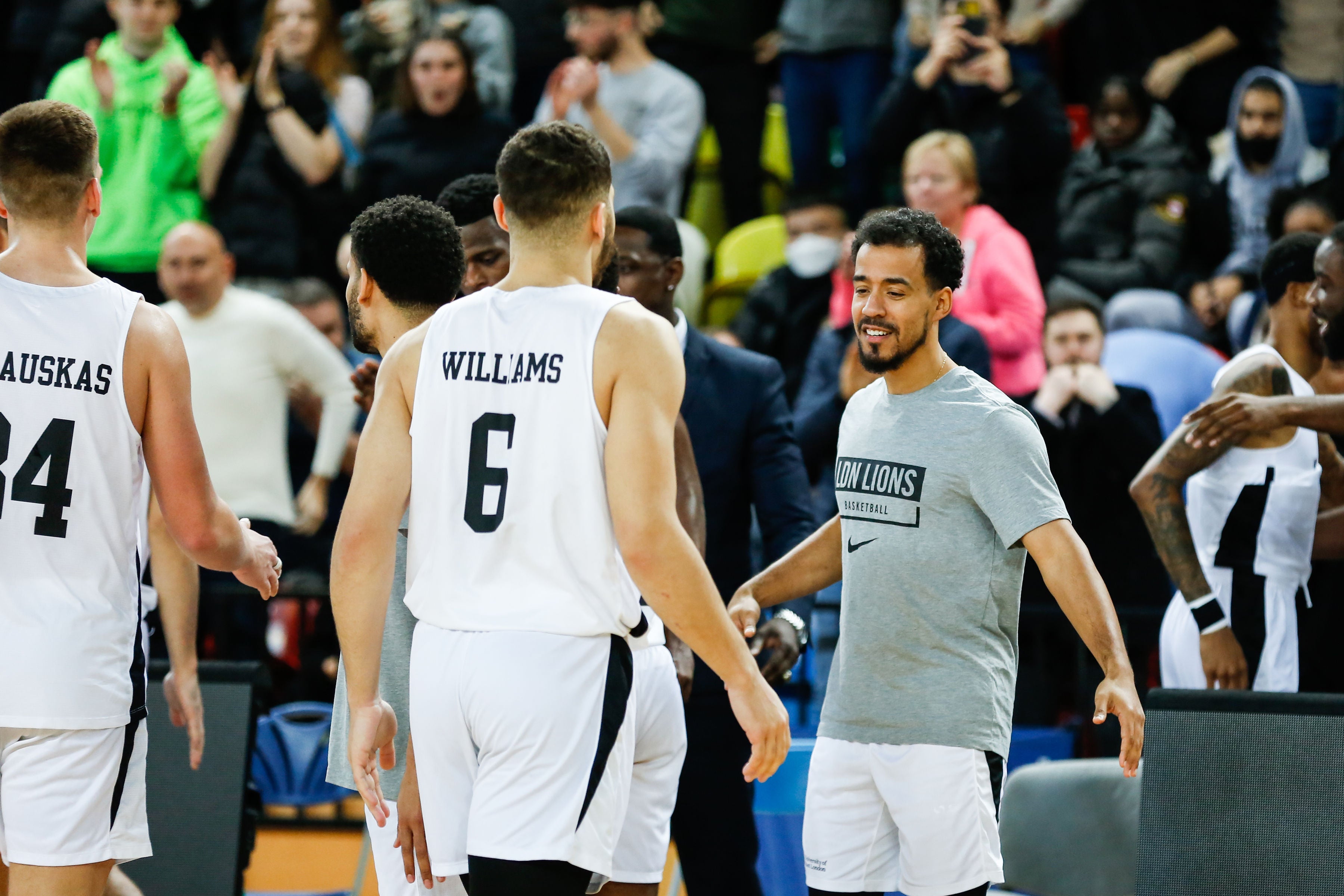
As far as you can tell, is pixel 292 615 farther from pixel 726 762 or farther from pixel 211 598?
pixel 726 762

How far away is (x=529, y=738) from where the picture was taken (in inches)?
120

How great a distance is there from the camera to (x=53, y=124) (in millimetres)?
3576

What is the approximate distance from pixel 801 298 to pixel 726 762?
4008 mm

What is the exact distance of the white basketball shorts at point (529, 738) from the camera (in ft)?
10.0

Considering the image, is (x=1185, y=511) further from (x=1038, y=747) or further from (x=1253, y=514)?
(x=1038, y=747)

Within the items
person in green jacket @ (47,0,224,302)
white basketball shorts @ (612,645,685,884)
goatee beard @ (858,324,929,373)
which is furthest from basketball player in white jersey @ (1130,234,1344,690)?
person in green jacket @ (47,0,224,302)

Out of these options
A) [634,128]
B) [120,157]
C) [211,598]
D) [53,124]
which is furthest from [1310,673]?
[120,157]

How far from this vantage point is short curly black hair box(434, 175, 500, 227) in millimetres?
4406

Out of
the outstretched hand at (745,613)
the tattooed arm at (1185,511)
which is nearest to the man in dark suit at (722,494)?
the outstretched hand at (745,613)

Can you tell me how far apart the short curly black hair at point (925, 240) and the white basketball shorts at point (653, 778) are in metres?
1.16

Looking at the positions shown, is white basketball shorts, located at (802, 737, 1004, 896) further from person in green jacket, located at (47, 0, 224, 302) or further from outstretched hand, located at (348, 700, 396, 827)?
person in green jacket, located at (47, 0, 224, 302)

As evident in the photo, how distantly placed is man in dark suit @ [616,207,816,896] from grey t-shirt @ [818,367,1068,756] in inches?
34.7

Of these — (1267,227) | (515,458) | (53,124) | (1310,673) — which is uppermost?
(1267,227)

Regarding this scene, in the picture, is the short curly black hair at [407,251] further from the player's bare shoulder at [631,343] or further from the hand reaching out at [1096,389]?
the hand reaching out at [1096,389]
